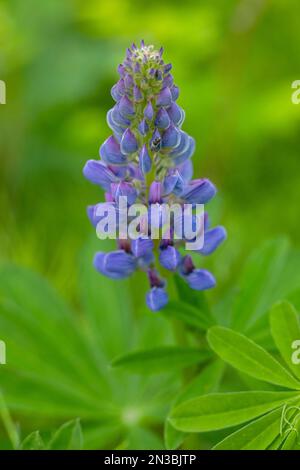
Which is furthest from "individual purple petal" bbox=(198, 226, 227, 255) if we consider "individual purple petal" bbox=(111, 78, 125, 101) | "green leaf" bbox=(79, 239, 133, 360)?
"green leaf" bbox=(79, 239, 133, 360)

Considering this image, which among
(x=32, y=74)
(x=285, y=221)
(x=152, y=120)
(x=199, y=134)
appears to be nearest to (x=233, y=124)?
(x=199, y=134)

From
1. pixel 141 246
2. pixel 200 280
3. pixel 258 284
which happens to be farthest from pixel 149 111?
pixel 258 284

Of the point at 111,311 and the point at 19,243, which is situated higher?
the point at 19,243

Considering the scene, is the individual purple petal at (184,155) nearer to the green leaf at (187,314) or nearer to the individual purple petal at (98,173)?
the individual purple petal at (98,173)

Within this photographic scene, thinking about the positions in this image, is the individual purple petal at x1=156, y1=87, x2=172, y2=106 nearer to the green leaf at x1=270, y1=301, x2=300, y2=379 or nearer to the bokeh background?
the green leaf at x1=270, y1=301, x2=300, y2=379
